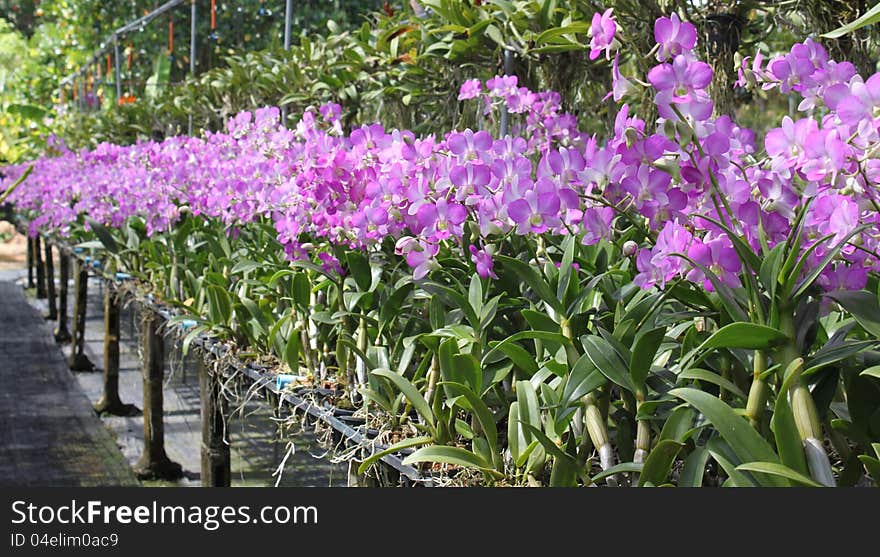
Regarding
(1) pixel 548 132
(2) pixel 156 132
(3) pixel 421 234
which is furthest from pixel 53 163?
(3) pixel 421 234

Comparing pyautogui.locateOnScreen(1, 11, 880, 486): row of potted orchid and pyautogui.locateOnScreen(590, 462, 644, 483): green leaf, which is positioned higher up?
pyautogui.locateOnScreen(1, 11, 880, 486): row of potted orchid

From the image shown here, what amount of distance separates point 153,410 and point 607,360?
2785 mm

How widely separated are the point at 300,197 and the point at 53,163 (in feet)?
15.6

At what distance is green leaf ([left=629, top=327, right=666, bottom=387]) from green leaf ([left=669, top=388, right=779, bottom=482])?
0.11m

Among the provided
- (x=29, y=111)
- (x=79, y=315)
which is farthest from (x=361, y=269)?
(x=29, y=111)

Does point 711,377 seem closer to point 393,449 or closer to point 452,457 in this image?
point 452,457

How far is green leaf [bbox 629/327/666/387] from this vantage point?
3.02 feet

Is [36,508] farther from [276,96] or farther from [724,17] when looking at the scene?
[276,96]

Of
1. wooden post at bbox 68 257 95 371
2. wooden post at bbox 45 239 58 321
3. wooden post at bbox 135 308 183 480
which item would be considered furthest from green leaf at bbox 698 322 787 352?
wooden post at bbox 45 239 58 321

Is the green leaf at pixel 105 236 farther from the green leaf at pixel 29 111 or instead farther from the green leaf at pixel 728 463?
the green leaf at pixel 29 111

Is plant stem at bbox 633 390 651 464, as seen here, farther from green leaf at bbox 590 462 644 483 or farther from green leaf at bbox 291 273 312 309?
green leaf at bbox 291 273 312 309

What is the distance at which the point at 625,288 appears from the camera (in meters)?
1.12

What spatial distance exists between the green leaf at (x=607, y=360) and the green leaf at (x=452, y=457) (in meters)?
0.24

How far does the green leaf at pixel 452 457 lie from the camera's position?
1139mm
